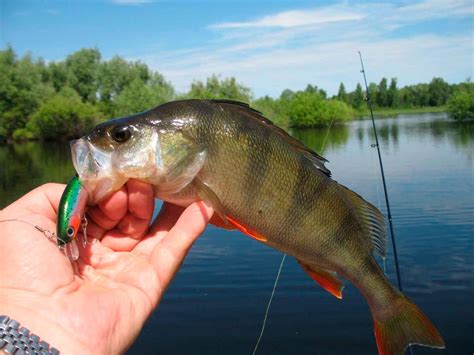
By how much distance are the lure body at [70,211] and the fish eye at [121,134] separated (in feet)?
1.18

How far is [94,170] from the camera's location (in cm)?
260

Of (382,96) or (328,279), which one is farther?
(382,96)

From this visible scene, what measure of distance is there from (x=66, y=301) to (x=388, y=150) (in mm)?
32986

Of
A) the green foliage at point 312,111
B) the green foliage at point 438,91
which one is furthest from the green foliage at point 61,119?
the green foliage at point 438,91

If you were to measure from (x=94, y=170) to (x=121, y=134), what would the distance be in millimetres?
282

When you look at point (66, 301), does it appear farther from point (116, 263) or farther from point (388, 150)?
point (388, 150)

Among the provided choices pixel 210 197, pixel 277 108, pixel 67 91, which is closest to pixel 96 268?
pixel 210 197

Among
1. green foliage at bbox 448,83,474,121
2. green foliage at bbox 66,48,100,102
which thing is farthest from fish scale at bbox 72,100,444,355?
green foliage at bbox 66,48,100,102

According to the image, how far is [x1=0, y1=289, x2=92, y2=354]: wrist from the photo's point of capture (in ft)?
6.95

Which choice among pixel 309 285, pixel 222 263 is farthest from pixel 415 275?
pixel 222 263

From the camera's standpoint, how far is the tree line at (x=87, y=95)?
60.4 m

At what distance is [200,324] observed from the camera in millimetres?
9805

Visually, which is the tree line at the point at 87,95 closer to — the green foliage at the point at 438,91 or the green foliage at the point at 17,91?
the green foliage at the point at 17,91

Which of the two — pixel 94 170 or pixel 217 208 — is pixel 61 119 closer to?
pixel 94 170
